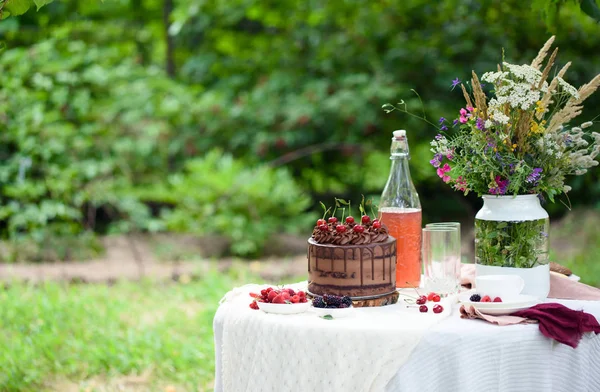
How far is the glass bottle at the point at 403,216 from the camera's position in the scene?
7.95 ft

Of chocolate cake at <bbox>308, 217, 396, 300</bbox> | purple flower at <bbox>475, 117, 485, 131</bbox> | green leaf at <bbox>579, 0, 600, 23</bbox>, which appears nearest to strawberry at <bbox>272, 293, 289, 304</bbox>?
chocolate cake at <bbox>308, 217, 396, 300</bbox>

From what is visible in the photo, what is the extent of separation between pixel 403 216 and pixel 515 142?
43 centimetres

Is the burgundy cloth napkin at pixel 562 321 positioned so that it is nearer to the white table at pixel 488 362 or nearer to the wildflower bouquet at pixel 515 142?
the white table at pixel 488 362

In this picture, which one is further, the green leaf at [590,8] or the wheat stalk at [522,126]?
the green leaf at [590,8]

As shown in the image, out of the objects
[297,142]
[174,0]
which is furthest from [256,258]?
[174,0]

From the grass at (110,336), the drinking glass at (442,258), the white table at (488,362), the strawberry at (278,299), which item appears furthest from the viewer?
the grass at (110,336)

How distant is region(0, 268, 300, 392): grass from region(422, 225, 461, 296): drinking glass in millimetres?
1955

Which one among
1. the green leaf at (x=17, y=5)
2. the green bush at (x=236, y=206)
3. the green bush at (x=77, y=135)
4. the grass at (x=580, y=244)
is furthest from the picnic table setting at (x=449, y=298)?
the green bush at (x=77, y=135)

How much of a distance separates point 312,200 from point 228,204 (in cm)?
170

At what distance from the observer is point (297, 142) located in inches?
329

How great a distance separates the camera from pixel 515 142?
2.31 m

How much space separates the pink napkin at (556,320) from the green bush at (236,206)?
198 inches

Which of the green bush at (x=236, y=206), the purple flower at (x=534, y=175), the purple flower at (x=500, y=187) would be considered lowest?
the green bush at (x=236, y=206)

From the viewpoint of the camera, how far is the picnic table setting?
1.98m
